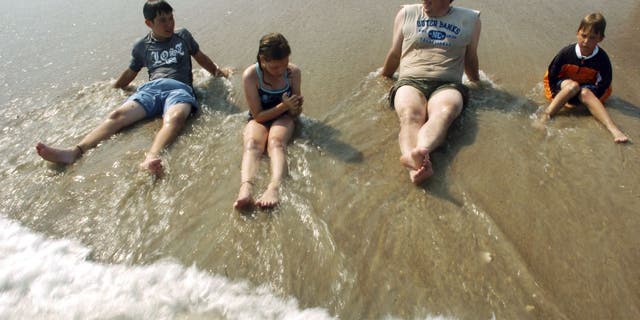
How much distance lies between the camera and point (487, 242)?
264cm

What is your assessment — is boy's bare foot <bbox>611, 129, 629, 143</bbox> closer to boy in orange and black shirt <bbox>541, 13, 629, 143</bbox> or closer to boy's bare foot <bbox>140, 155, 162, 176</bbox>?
boy in orange and black shirt <bbox>541, 13, 629, 143</bbox>

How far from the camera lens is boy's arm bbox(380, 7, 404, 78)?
168 inches

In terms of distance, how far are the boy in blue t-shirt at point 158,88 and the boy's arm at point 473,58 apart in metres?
2.77

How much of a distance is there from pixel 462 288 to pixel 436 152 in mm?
1323

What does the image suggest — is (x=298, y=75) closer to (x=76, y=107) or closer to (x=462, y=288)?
(x=462, y=288)

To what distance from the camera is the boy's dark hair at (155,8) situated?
168 inches

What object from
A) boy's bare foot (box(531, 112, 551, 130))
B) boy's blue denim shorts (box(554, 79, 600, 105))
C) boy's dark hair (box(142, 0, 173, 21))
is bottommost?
boy's bare foot (box(531, 112, 551, 130))

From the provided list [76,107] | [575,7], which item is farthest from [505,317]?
[575,7]

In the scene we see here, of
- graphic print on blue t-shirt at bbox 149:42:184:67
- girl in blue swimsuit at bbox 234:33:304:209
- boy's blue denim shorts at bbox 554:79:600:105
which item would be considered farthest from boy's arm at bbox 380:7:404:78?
graphic print on blue t-shirt at bbox 149:42:184:67

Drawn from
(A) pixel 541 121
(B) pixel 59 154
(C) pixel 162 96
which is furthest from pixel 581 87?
(B) pixel 59 154

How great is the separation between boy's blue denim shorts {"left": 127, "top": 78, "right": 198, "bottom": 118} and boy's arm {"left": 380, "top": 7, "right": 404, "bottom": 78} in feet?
6.99

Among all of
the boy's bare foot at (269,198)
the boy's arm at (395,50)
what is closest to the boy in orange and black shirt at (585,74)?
the boy's arm at (395,50)

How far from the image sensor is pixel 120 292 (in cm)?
251

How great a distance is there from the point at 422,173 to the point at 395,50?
185 centimetres
